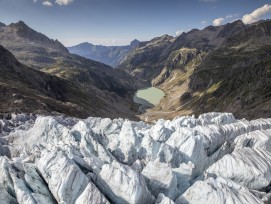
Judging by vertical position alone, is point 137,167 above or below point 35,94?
above

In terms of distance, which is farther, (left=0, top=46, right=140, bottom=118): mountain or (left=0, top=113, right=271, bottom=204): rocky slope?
(left=0, top=46, right=140, bottom=118): mountain

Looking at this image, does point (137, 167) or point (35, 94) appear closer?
point (137, 167)

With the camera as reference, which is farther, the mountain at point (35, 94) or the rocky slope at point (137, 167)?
the mountain at point (35, 94)

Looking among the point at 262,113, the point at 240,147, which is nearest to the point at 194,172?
the point at 240,147
